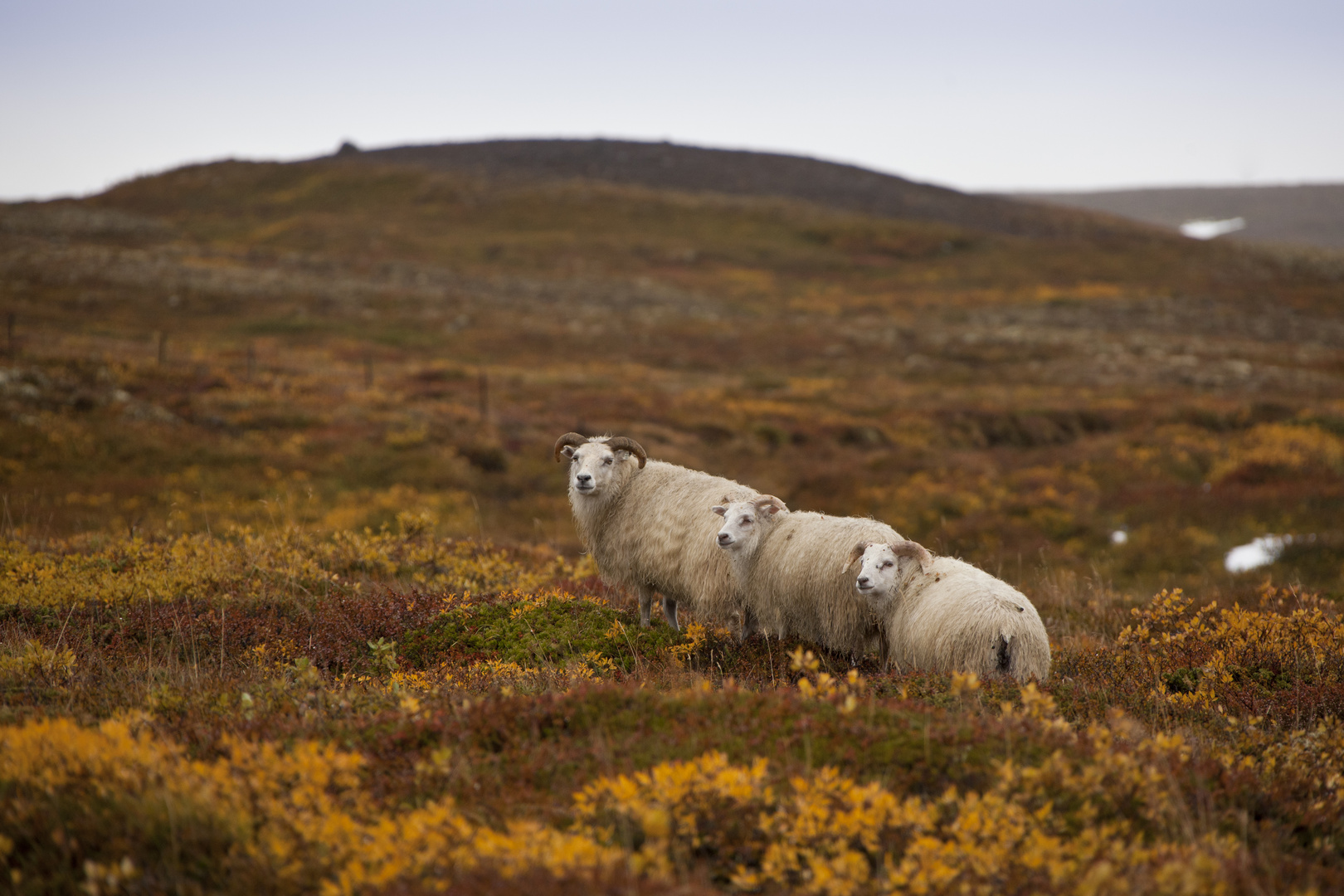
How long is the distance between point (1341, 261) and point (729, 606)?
79038 millimetres

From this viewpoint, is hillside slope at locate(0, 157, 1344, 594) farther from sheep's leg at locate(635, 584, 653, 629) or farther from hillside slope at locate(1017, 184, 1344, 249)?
hillside slope at locate(1017, 184, 1344, 249)

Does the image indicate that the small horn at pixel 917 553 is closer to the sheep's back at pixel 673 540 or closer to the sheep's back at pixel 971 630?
the sheep's back at pixel 971 630

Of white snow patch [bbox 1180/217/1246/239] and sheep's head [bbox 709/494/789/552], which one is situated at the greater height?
white snow patch [bbox 1180/217/1246/239]

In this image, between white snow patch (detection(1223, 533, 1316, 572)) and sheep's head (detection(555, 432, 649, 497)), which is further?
white snow patch (detection(1223, 533, 1316, 572))

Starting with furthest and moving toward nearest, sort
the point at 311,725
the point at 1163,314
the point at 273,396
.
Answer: the point at 1163,314 → the point at 273,396 → the point at 311,725

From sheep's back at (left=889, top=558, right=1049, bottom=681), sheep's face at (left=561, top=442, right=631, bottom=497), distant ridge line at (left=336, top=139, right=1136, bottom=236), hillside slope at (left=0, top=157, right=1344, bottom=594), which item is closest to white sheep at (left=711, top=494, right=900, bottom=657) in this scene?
sheep's back at (left=889, top=558, right=1049, bottom=681)

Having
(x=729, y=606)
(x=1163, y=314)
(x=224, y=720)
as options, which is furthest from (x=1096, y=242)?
(x=224, y=720)

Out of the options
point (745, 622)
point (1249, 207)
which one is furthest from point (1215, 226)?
point (745, 622)

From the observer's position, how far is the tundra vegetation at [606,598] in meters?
4.25

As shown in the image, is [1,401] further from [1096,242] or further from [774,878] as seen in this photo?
[1096,242]

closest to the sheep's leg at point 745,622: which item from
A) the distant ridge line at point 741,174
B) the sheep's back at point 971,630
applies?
the sheep's back at point 971,630

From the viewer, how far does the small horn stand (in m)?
8.20

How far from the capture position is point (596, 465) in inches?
392

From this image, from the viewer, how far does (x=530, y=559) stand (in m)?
13.2
